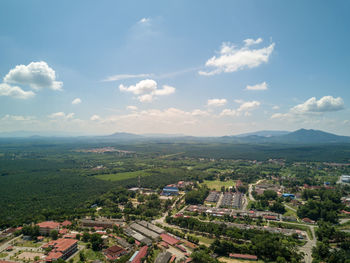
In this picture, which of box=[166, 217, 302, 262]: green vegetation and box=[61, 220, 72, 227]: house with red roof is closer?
box=[166, 217, 302, 262]: green vegetation

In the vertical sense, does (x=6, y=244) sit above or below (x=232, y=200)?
above

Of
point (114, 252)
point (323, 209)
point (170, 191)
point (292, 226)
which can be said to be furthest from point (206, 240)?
point (170, 191)

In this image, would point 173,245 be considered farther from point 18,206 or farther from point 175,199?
point 18,206

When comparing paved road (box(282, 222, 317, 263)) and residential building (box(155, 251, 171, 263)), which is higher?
residential building (box(155, 251, 171, 263))

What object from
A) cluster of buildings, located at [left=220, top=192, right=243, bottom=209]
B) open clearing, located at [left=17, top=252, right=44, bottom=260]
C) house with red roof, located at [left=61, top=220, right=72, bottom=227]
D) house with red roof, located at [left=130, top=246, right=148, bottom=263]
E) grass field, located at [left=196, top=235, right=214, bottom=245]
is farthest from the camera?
cluster of buildings, located at [left=220, top=192, right=243, bottom=209]

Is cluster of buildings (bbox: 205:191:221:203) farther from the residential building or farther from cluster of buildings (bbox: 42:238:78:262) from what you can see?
cluster of buildings (bbox: 42:238:78:262)

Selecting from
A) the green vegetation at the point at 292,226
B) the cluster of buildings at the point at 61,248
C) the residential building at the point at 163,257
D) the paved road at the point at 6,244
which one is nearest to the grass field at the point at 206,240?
the residential building at the point at 163,257

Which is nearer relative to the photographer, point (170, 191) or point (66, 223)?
point (66, 223)

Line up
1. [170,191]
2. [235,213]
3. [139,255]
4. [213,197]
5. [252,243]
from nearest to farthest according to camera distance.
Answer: [139,255] → [252,243] → [235,213] → [213,197] → [170,191]

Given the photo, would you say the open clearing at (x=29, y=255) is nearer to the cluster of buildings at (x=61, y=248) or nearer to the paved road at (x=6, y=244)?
the cluster of buildings at (x=61, y=248)

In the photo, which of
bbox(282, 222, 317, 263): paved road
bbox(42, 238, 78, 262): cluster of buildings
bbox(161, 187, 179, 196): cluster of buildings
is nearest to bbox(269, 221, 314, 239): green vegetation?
bbox(282, 222, 317, 263): paved road

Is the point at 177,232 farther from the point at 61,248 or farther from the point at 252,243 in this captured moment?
the point at 61,248

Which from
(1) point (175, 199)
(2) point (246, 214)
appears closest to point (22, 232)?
(1) point (175, 199)
